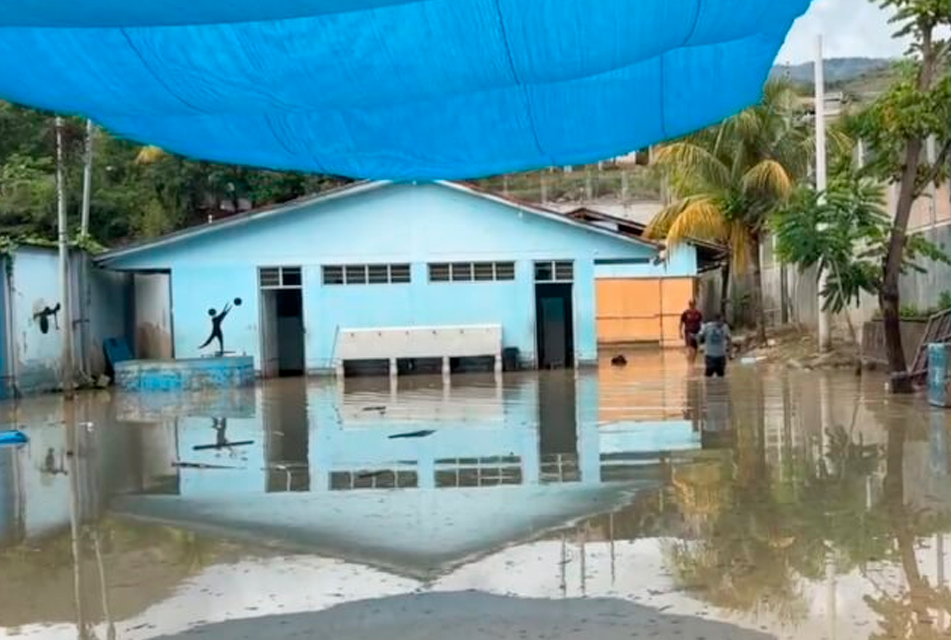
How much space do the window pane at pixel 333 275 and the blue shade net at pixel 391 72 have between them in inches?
750

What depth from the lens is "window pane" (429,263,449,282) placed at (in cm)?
2619

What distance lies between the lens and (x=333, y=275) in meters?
26.2

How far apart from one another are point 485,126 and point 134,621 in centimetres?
340

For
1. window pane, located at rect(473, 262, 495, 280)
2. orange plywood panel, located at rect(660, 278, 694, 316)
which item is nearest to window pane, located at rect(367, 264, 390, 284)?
window pane, located at rect(473, 262, 495, 280)

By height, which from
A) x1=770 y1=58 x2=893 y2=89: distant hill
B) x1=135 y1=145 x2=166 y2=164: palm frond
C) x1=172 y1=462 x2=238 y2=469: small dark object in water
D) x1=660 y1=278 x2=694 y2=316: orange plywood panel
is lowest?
x1=172 y1=462 x2=238 y2=469: small dark object in water

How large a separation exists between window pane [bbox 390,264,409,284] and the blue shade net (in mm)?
18890

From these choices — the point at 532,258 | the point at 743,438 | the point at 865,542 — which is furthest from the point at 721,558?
the point at 532,258

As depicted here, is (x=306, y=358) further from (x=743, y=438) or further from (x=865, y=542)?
(x=865, y=542)

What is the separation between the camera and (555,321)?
27531 millimetres

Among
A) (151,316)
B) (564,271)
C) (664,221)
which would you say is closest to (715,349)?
(564,271)

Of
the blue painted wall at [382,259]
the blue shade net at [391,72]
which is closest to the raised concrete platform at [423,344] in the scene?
the blue painted wall at [382,259]

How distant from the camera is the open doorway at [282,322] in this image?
26344 millimetres

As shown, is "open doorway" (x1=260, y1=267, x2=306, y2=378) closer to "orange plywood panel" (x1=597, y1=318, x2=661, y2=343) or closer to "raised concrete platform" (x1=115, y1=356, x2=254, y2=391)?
"raised concrete platform" (x1=115, y1=356, x2=254, y2=391)

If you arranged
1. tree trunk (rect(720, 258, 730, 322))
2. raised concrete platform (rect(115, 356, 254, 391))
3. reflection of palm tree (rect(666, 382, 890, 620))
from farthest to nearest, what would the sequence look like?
tree trunk (rect(720, 258, 730, 322)), raised concrete platform (rect(115, 356, 254, 391)), reflection of palm tree (rect(666, 382, 890, 620))
